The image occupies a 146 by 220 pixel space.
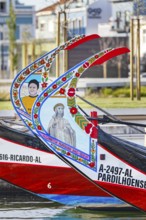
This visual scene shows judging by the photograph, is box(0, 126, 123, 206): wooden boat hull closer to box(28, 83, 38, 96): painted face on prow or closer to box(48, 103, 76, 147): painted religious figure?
box(48, 103, 76, 147): painted religious figure

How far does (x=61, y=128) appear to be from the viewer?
15.8m

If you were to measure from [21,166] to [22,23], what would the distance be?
259 feet

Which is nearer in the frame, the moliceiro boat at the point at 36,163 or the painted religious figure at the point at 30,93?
the moliceiro boat at the point at 36,163

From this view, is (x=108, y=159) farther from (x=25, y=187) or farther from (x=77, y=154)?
(x=25, y=187)

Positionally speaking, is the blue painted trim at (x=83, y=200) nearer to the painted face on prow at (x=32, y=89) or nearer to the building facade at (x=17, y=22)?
the painted face on prow at (x=32, y=89)

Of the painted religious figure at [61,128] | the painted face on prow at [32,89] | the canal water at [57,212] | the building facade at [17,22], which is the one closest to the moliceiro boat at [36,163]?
the painted face on prow at [32,89]

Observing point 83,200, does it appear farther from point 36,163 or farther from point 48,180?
point 36,163

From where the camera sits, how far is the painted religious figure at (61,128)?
15.7 meters

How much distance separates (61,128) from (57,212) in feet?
5.04

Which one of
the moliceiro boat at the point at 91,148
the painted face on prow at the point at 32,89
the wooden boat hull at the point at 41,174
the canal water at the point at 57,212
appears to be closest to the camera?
the moliceiro boat at the point at 91,148

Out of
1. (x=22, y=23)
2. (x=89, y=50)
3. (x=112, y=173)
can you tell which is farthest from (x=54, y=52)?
→ (x=22, y=23)

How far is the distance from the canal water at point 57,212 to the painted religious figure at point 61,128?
1189 mm

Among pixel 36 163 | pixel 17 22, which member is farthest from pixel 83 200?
pixel 17 22

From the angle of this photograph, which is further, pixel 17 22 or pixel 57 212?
pixel 17 22
